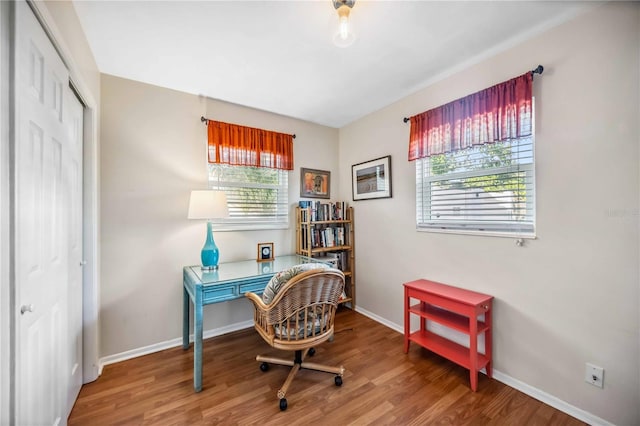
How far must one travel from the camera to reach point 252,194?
300 cm

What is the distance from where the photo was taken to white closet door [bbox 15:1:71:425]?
3.24 feet

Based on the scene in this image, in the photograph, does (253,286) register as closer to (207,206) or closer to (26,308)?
(207,206)

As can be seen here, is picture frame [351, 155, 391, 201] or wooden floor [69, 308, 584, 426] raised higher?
picture frame [351, 155, 391, 201]

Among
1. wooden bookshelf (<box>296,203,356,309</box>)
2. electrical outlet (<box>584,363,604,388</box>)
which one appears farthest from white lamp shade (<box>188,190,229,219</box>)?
electrical outlet (<box>584,363,604,388</box>)

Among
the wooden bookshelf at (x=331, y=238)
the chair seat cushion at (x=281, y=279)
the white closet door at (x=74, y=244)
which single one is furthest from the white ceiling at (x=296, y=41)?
the chair seat cushion at (x=281, y=279)

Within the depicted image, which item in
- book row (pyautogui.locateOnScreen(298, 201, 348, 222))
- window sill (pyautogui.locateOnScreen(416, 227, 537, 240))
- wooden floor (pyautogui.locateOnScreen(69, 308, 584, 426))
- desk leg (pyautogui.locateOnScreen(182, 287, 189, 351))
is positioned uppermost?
book row (pyautogui.locateOnScreen(298, 201, 348, 222))

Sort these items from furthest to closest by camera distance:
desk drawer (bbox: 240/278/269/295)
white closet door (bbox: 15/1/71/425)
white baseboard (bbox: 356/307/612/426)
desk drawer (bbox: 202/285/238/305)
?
desk drawer (bbox: 240/278/269/295), desk drawer (bbox: 202/285/238/305), white baseboard (bbox: 356/307/612/426), white closet door (bbox: 15/1/71/425)

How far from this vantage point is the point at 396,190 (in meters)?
2.86

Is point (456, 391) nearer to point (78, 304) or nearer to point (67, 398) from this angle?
point (67, 398)

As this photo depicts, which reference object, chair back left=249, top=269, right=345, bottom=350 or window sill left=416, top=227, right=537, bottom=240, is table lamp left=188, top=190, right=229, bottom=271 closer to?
chair back left=249, top=269, right=345, bottom=350

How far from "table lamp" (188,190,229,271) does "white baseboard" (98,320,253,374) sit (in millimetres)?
804

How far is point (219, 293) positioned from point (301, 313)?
69 cm

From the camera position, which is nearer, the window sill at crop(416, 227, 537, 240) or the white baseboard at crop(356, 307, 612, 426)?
the white baseboard at crop(356, 307, 612, 426)

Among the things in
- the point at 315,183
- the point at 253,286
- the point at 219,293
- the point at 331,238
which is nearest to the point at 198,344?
the point at 219,293
